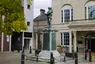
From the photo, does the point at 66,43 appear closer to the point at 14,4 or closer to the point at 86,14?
the point at 86,14

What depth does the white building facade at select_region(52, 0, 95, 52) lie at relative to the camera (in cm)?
4047

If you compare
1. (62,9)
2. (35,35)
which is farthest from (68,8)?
(35,35)

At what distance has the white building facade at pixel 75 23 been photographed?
133 ft

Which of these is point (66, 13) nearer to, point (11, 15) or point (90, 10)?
point (90, 10)

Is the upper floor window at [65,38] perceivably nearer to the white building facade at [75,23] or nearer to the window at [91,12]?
the white building facade at [75,23]

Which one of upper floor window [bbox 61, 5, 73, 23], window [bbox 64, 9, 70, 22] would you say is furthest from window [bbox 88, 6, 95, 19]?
window [bbox 64, 9, 70, 22]

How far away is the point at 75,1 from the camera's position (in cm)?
4412

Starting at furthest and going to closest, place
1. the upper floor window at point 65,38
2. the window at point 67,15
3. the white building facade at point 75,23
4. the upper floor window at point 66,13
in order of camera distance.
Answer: the window at point 67,15, the upper floor window at point 66,13, the upper floor window at point 65,38, the white building facade at point 75,23

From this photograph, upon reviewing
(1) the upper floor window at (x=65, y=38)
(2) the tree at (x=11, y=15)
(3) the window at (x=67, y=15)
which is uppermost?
(3) the window at (x=67, y=15)

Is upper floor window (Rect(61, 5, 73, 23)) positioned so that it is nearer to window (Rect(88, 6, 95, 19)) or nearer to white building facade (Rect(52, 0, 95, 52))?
white building facade (Rect(52, 0, 95, 52))

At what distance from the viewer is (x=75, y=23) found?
134 ft

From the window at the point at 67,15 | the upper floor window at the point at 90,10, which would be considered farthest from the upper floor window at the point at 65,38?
→ the upper floor window at the point at 90,10

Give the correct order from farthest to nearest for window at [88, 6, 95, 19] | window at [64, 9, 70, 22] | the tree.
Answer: window at [64, 9, 70, 22]
window at [88, 6, 95, 19]
the tree

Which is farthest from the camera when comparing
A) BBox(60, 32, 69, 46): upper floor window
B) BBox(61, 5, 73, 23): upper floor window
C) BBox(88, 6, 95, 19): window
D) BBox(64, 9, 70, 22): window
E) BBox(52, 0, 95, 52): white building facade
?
BBox(64, 9, 70, 22): window
